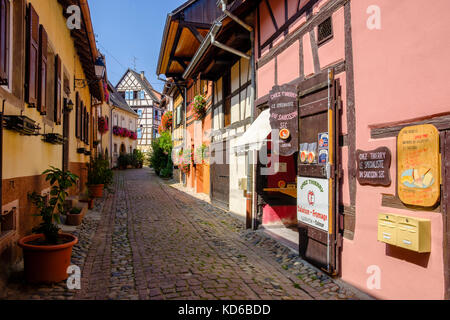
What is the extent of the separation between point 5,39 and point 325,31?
12.4 feet

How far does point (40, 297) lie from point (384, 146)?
3.75 m

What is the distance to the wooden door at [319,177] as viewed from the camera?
398cm

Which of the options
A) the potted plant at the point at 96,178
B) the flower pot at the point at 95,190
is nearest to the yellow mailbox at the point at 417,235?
the flower pot at the point at 95,190

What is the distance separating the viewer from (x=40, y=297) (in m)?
3.29

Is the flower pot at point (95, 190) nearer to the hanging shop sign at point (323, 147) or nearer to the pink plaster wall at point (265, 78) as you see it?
the pink plaster wall at point (265, 78)

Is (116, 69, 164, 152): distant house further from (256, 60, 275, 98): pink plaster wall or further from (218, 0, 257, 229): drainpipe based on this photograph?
(256, 60, 275, 98): pink plaster wall

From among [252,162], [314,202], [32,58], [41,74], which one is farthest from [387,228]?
[41,74]

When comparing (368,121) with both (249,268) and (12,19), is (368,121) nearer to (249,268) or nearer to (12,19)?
(249,268)

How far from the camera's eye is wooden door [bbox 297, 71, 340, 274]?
3982mm

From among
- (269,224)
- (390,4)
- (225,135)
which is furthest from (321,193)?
(225,135)

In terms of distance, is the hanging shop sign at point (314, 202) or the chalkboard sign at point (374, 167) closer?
the chalkboard sign at point (374, 167)

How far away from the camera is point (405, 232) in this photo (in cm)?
284

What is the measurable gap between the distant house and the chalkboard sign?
35522 millimetres

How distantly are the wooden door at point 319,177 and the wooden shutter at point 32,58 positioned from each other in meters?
3.64
